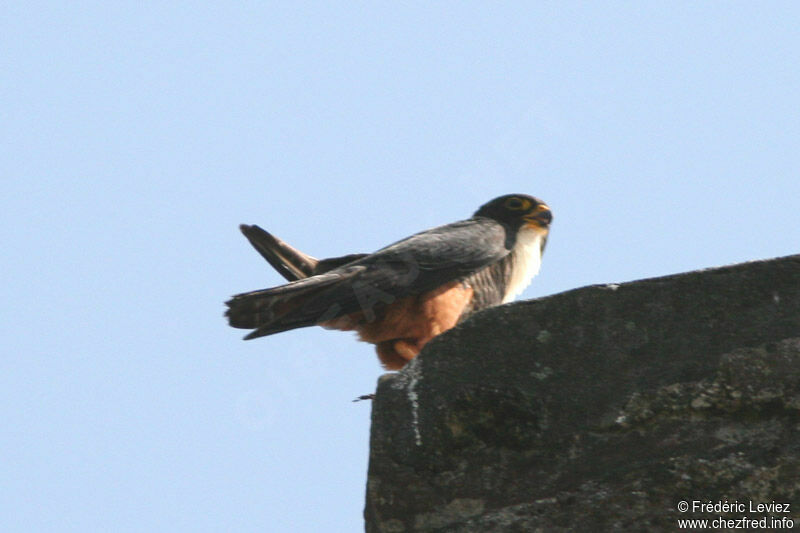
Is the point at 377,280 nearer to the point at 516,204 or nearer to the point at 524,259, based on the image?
the point at 524,259

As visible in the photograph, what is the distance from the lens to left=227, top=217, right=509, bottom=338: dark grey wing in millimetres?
4828

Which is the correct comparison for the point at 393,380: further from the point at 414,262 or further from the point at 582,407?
the point at 414,262

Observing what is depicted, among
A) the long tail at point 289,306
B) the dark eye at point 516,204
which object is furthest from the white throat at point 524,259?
the long tail at point 289,306

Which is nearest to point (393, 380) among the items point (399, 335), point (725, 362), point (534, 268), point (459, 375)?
point (459, 375)

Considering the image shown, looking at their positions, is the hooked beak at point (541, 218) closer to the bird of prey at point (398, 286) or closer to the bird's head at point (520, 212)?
the bird's head at point (520, 212)

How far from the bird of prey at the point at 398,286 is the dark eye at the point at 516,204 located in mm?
207

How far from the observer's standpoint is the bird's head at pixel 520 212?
6.38 m

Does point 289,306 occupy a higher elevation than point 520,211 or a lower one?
lower

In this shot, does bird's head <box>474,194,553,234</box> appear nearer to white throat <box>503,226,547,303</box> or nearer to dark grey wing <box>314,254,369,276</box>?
white throat <box>503,226,547,303</box>

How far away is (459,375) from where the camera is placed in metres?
2.73

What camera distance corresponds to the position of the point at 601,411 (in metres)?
2.62

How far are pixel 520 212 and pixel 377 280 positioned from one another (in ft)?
4.74

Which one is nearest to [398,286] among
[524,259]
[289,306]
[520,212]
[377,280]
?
[377,280]

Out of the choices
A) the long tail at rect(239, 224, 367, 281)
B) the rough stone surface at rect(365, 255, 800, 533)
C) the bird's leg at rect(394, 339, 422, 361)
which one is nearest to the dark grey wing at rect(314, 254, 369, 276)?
the long tail at rect(239, 224, 367, 281)
